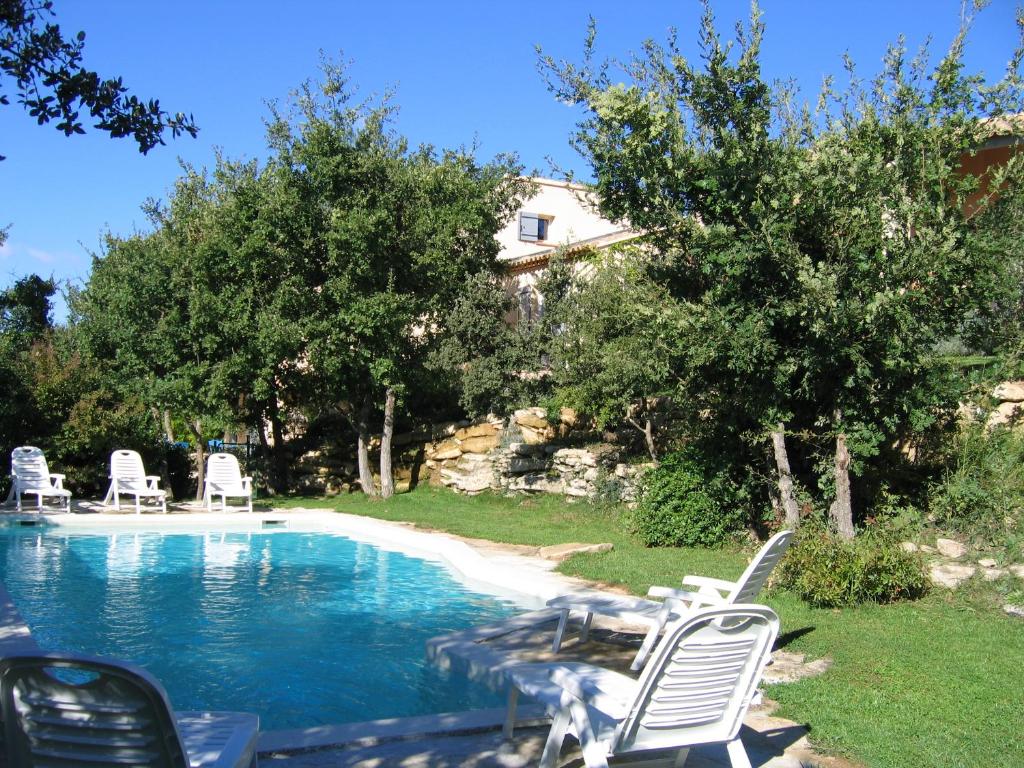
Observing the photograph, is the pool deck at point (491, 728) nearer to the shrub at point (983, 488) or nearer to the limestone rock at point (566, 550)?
the limestone rock at point (566, 550)

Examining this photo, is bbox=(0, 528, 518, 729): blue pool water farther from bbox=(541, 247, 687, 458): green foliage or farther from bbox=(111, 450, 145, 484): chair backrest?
bbox=(541, 247, 687, 458): green foliage

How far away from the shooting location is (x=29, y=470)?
56.0 ft

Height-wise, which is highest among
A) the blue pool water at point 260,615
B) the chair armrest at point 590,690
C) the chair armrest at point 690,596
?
the chair armrest at point 690,596

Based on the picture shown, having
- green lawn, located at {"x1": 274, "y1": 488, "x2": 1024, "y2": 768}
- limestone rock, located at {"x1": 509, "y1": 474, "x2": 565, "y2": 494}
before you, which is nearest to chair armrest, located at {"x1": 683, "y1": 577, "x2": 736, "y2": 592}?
green lawn, located at {"x1": 274, "y1": 488, "x2": 1024, "y2": 768}

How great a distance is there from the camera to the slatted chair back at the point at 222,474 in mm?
18281

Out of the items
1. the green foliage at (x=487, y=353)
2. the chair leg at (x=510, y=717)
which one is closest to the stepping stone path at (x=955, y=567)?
the chair leg at (x=510, y=717)

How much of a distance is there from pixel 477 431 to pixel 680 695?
1735 cm

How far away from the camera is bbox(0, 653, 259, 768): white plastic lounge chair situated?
2.80m

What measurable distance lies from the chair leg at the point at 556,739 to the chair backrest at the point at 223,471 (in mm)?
15107

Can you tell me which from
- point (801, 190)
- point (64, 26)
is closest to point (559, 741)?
point (64, 26)

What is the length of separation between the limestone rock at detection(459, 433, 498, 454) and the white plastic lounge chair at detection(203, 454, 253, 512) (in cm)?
528

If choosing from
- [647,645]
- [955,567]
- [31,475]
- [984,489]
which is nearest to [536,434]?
[31,475]

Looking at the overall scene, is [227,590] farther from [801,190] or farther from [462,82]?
[462,82]

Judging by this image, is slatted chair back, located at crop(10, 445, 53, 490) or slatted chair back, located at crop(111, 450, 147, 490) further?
slatted chair back, located at crop(111, 450, 147, 490)
